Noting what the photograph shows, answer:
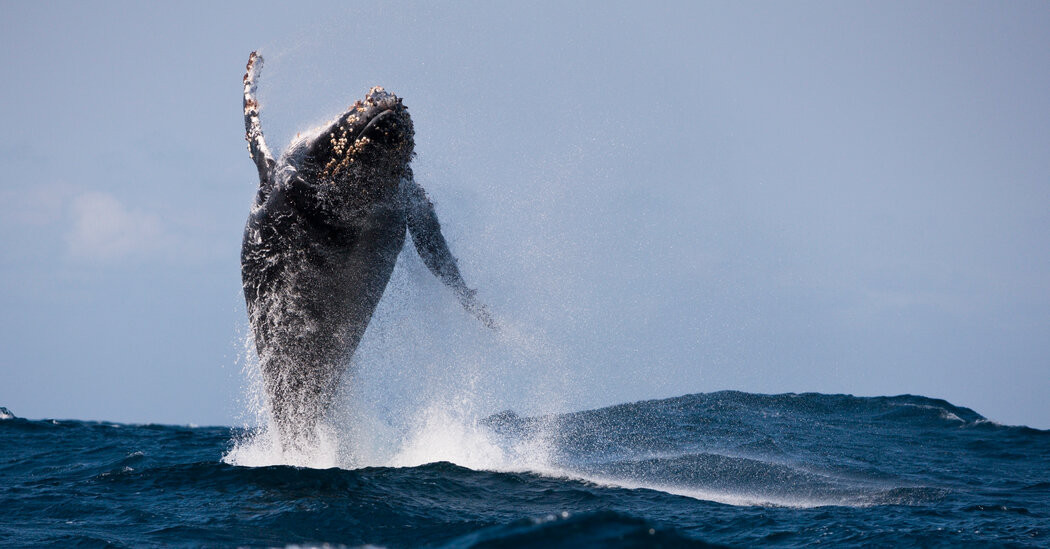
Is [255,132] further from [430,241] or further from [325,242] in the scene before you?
[430,241]

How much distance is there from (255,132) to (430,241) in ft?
9.58

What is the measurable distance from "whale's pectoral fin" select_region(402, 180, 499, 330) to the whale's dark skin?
0.05 feet

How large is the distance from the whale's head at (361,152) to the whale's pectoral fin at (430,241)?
0.62 metres

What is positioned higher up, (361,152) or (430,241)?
(361,152)

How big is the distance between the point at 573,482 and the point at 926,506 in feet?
17.4

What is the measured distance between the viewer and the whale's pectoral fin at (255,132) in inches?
427

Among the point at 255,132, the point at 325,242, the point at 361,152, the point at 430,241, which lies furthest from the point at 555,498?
the point at 255,132

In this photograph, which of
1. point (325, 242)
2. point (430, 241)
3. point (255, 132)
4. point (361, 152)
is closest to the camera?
point (361, 152)

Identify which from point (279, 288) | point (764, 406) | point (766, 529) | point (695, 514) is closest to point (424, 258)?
point (279, 288)

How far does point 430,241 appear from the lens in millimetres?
11742

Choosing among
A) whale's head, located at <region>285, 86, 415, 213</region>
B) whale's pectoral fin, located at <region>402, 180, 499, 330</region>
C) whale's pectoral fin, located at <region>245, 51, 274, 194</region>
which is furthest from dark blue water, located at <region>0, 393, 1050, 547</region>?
whale's pectoral fin, located at <region>245, 51, 274, 194</region>

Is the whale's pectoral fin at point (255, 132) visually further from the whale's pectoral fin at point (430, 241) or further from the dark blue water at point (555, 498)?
the dark blue water at point (555, 498)

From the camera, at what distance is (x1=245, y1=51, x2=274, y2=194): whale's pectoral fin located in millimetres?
10844

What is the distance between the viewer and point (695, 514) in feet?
34.2
